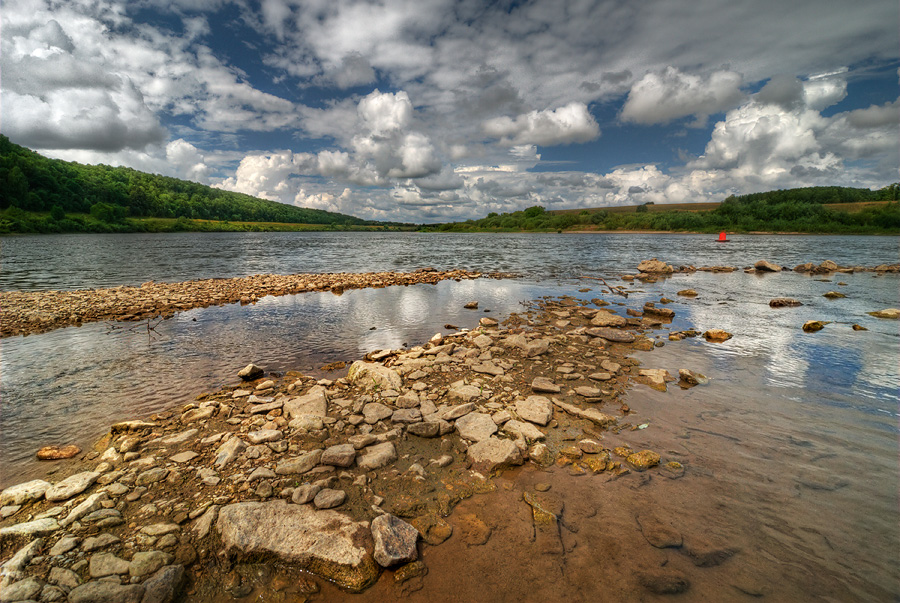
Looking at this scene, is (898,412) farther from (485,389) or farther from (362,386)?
(362,386)

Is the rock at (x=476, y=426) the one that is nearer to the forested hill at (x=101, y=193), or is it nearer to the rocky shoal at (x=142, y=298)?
the rocky shoal at (x=142, y=298)

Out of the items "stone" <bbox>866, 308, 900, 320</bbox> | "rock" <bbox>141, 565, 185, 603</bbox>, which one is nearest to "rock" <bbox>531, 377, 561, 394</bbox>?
"rock" <bbox>141, 565, 185, 603</bbox>

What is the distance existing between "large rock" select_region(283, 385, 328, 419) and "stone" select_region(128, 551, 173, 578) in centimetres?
225

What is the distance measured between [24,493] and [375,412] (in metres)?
3.84

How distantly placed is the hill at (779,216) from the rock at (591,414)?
122914 mm

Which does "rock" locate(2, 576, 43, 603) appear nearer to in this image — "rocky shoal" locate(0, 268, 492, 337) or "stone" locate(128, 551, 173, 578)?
"stone" locate(128, 551, 173, 578)

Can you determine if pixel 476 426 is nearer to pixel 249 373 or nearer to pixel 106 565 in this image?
pixel 106 565

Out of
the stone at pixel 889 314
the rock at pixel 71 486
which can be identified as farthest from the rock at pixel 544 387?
the stone at pixel 889 314

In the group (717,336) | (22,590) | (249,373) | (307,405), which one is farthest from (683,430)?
(249,373)

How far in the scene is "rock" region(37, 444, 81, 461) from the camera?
4.50m

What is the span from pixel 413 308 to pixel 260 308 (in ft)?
20.2

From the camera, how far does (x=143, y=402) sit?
6.05 metres

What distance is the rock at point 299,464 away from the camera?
13.3 feet

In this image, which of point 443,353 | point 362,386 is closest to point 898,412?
point 443,353
